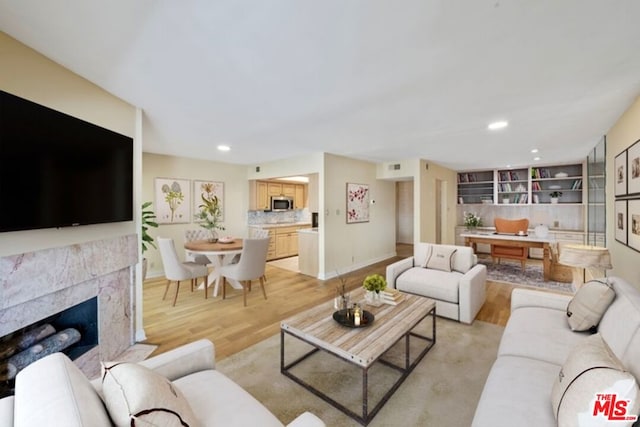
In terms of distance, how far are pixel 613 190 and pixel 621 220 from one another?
0.53 m

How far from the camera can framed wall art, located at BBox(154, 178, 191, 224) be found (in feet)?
16.5

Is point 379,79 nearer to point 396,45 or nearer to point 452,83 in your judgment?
point 396,45

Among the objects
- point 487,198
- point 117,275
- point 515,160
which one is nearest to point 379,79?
point 117,275

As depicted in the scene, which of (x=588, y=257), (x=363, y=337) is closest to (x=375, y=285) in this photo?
(x=363, y=337)

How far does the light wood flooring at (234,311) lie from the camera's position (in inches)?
110

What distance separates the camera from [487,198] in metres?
7.28

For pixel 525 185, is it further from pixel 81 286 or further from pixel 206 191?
pixel 81 286

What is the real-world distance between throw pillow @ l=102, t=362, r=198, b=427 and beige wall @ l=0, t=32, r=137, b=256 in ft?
4.40

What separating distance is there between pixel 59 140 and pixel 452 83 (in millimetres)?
2879

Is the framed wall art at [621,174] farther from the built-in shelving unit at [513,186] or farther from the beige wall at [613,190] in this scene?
the built-in shelving unit at [513,186]

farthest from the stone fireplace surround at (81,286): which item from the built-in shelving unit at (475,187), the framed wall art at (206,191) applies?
the built-in shelving unit at (475,187)

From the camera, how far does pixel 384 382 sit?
6.81 ft

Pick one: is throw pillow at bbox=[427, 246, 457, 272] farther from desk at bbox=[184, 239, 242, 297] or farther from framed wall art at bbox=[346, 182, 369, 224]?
desk at bbox=[184, 239, 242, 297]

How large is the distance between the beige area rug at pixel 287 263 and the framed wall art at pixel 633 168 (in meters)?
4.70
